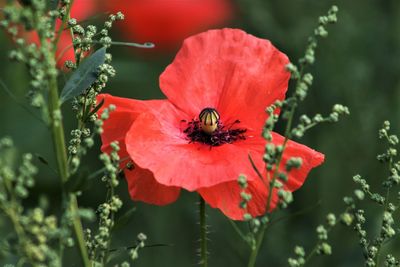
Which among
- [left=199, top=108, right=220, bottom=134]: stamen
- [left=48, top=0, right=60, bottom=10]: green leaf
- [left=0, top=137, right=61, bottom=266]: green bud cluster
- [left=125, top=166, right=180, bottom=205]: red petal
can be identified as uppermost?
[left=48, top=0, right=60, bottom=10]: green leaf

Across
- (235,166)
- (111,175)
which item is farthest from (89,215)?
(235,166)

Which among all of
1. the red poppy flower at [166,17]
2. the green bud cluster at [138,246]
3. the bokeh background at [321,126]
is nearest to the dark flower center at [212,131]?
the green bud cluster at [138,246]

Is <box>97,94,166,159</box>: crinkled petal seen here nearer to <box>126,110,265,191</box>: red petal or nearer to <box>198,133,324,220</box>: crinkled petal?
<box>126,110,265,191</box>: red petal

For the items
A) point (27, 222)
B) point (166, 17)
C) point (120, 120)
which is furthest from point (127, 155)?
point (166, 17)

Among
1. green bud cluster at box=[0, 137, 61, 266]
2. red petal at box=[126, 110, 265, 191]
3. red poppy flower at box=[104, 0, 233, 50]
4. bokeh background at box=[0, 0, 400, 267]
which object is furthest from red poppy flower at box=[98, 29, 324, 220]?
red poppy flower at box=[104, 0, 233, 50]

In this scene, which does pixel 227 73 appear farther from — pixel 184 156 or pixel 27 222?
pixel 27 222

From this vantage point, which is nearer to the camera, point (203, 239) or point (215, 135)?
point (203, 239)
